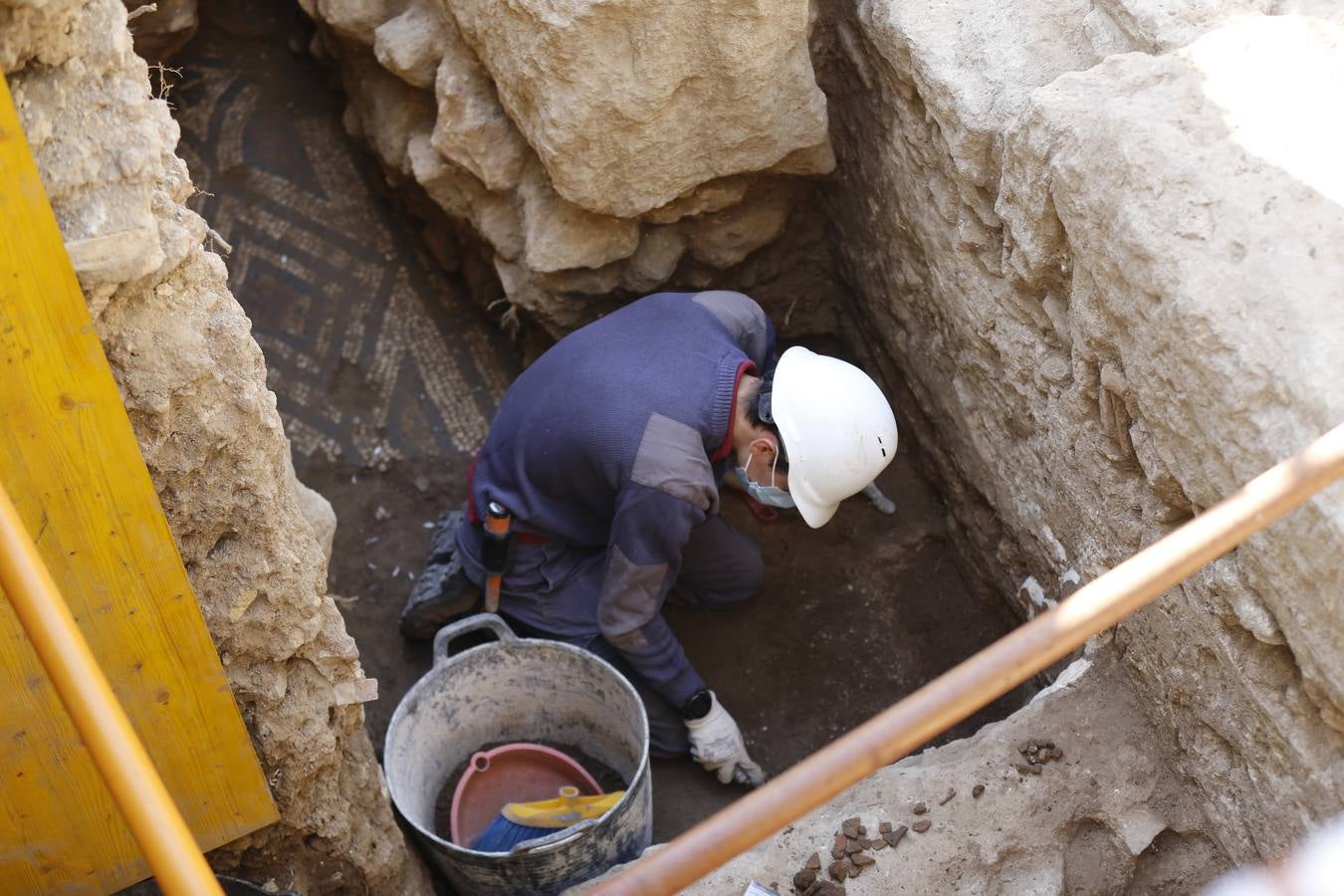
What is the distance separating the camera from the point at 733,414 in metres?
3.25

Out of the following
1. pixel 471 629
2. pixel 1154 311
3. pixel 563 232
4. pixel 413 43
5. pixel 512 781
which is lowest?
pixel 512 781

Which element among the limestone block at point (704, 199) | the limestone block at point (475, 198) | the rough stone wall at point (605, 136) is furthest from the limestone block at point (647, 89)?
the limestone block at point (475, 198)

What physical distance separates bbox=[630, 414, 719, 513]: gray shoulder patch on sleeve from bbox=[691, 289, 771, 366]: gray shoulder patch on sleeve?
496mm

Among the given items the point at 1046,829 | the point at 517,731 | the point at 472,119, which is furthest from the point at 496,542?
the point at 1046,829

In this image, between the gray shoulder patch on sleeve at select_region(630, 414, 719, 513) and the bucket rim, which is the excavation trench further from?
the gray shoulder patch on sleeve at select_region(630, 414, 719, 513)

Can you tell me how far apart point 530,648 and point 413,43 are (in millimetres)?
2046

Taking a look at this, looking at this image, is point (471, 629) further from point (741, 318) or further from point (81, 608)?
point (81, 608)

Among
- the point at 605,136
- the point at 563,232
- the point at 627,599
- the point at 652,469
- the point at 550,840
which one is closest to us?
the point at 550,840

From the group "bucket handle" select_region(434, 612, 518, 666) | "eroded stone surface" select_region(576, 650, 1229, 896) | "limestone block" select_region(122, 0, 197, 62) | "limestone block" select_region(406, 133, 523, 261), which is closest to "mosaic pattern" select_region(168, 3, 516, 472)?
"limestone block" select_region(122, 0, 197, 62)

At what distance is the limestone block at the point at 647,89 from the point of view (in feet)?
11.1

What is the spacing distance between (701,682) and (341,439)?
1.70m

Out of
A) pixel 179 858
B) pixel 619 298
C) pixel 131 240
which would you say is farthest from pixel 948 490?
pixel 179 858

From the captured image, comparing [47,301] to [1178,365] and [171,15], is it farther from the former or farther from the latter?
[171,15]

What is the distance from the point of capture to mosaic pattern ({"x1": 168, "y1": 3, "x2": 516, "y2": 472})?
4.47 metres
